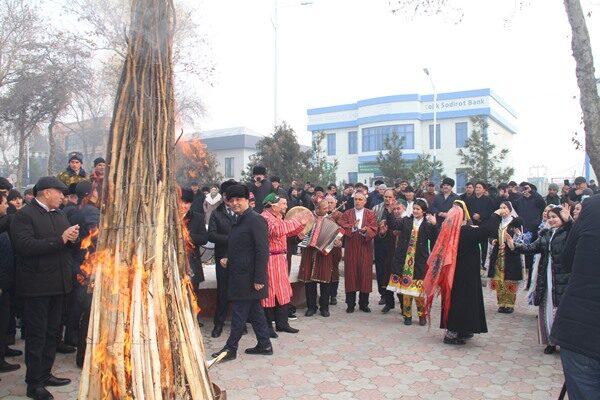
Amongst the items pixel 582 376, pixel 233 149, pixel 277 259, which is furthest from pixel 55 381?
pixel 233 149

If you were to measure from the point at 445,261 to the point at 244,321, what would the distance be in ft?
7.90

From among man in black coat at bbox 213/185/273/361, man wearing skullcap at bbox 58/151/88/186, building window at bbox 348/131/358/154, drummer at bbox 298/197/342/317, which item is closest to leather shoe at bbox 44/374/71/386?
man in black coat at bbox 213/185/273/361

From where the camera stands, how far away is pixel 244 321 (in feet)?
17.0

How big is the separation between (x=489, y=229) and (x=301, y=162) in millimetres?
12083

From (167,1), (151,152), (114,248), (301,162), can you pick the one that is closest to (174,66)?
(167,1)

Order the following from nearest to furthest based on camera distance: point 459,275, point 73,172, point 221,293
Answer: point 459,275 → point 221,293 → point 73,172

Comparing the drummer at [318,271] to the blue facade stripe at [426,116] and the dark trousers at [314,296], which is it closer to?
the dark trousers at [314,296]

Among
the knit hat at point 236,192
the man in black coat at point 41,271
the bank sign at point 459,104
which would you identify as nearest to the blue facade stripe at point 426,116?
the bank sign at point 459,104

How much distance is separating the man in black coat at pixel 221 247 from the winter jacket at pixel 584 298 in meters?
4.17

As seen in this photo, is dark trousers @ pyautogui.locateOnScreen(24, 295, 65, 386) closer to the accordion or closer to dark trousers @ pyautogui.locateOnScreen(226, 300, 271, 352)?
dark trousers @ pyautogui.locateOnScreen(226, 300, 271, 352)

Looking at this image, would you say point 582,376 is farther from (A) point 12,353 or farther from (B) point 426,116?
(B) point 426,116

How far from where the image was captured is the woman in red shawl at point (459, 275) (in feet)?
19.0

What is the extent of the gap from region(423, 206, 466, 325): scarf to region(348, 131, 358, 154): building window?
137 feet

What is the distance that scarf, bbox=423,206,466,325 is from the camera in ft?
19.0
